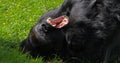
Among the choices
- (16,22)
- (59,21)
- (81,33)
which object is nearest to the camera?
(81,33)

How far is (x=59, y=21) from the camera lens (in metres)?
6.53

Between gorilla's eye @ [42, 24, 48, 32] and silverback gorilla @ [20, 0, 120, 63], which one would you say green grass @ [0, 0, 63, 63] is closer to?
silverback gorilla @ [20, 0, 120, 63]

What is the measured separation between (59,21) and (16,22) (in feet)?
8.15

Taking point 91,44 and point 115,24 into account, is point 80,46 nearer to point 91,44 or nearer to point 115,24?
point 91,44

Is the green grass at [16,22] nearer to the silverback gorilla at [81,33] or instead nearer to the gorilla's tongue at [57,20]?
→ the silverback gorilla at [81,33]

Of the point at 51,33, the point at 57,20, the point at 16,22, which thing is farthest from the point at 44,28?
the point at 16,22

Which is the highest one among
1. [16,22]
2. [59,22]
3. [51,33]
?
[59,22]

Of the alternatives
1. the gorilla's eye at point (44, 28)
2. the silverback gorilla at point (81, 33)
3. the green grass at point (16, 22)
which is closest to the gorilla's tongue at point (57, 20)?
the silverback gorilla at point (81, 33)

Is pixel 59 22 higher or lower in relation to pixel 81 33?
higher

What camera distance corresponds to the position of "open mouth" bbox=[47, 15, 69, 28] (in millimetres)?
6466

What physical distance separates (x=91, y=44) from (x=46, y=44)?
752 mm

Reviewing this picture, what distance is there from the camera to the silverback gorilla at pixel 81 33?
6160mm

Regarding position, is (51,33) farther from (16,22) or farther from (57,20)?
(16,22)

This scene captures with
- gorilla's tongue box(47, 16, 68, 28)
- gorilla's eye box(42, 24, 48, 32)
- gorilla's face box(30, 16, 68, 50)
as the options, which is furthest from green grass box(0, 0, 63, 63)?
gorilla's tongue box(47, 16, 68, 28)
